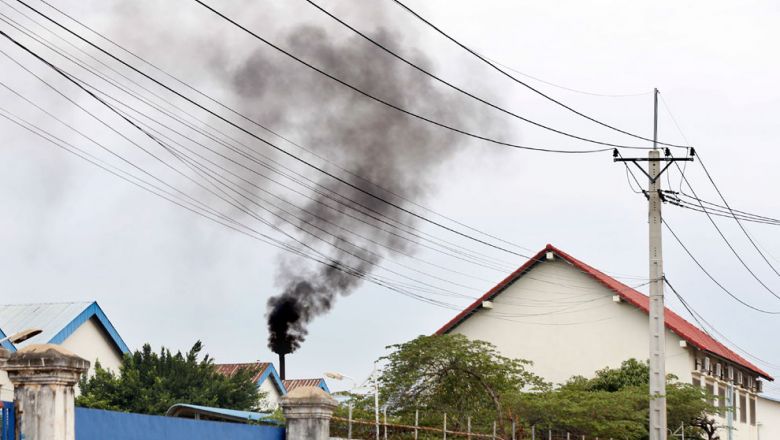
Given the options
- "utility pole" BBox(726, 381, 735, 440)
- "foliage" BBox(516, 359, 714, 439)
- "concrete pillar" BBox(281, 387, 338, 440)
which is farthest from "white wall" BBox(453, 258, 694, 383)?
"concrete pillar" BBox(281, 387, 338, 440)

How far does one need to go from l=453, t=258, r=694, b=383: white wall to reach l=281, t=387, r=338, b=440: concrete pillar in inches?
1073

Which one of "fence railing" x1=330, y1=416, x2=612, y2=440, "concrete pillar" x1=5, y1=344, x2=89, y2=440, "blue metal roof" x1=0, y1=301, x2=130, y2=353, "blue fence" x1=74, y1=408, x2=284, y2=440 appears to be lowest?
"fence railing" x1=330, y1=416, x2=612, y2=440

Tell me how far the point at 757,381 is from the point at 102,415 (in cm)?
4621

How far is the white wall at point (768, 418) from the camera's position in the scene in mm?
54031

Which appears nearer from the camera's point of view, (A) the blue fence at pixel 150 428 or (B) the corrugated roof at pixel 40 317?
(A) the blue fence at pixel 150 428

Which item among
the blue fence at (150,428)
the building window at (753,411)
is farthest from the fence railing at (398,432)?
the building window at (753,411)

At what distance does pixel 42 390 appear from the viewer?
11.9 meters

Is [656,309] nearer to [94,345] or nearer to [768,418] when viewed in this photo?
[94,345]

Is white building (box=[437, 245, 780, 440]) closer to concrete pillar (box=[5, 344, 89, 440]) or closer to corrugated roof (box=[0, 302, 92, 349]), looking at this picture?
corrugated roof (box=[0, 302, 92, 349])

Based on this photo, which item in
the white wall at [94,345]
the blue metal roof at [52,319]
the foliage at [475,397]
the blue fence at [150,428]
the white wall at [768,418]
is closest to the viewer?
the blue fence at [150,428]

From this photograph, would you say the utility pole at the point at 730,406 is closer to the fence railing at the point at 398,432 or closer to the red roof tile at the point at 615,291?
the red roof tile at the point at 615,291

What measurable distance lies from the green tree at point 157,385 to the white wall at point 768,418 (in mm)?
27838

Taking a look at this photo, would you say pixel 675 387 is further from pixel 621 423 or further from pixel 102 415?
pixel 102 415

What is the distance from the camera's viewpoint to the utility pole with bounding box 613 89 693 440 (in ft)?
81.7
